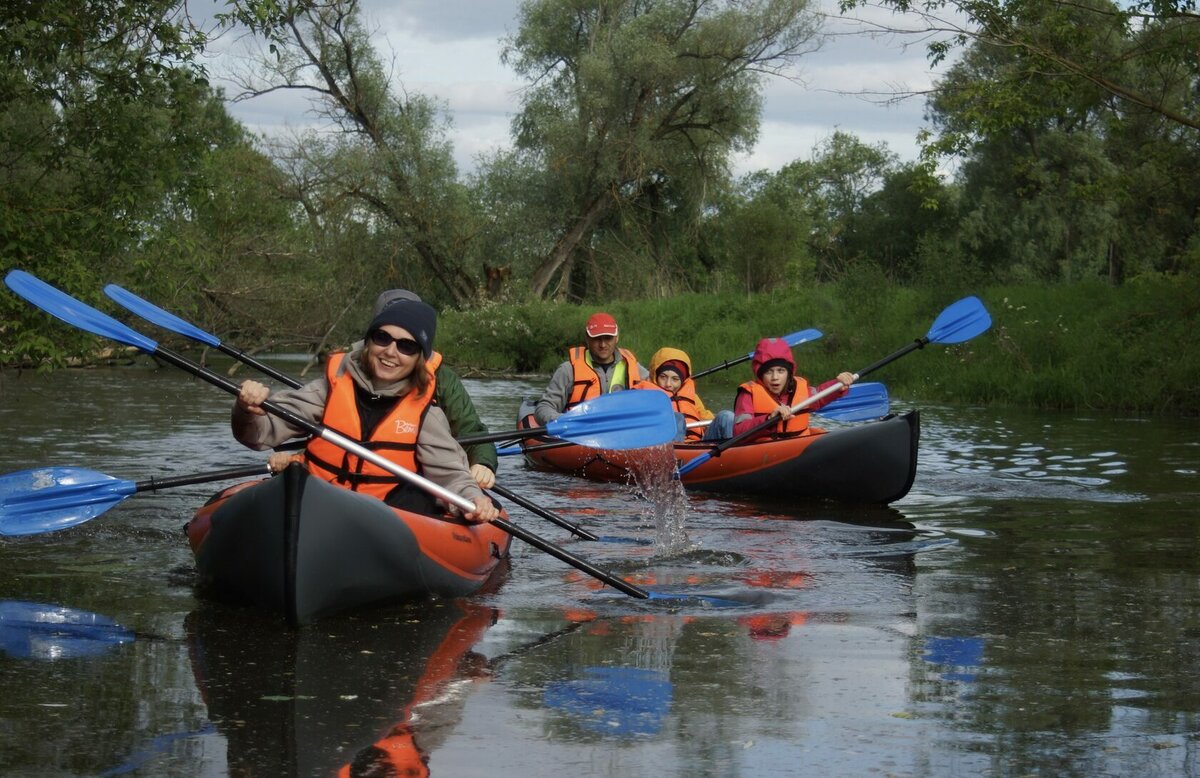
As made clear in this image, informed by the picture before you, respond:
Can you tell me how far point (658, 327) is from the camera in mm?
24125

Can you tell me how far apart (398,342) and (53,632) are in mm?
1475

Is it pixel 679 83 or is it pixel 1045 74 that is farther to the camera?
pixel 679 83

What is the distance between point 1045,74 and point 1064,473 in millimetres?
4966

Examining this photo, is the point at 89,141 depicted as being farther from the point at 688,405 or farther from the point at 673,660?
the point at 673,660

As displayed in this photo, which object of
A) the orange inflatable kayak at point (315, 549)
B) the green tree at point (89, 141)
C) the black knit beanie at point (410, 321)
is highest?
the green tree at point (89, 141)

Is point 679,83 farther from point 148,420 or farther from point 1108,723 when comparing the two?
point 1108,723

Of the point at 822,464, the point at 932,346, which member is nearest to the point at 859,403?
the point at 822,464

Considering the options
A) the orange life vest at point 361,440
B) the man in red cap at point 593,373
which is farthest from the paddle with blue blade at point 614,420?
the man in red cap at point 593,373

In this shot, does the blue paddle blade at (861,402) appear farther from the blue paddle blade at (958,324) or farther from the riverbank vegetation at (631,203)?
the riverbank vegetation at (631,203)

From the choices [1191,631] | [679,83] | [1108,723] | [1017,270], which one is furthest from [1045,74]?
[679,83]

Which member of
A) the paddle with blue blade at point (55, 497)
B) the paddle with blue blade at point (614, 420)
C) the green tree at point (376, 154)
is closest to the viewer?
the paddle with blue blade at point (55, 497)

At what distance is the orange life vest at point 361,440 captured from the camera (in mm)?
5152

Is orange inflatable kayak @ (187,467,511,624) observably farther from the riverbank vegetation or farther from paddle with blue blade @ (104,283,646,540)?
the riverbank vegetation

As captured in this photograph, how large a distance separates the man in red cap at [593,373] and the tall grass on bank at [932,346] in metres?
6.75
